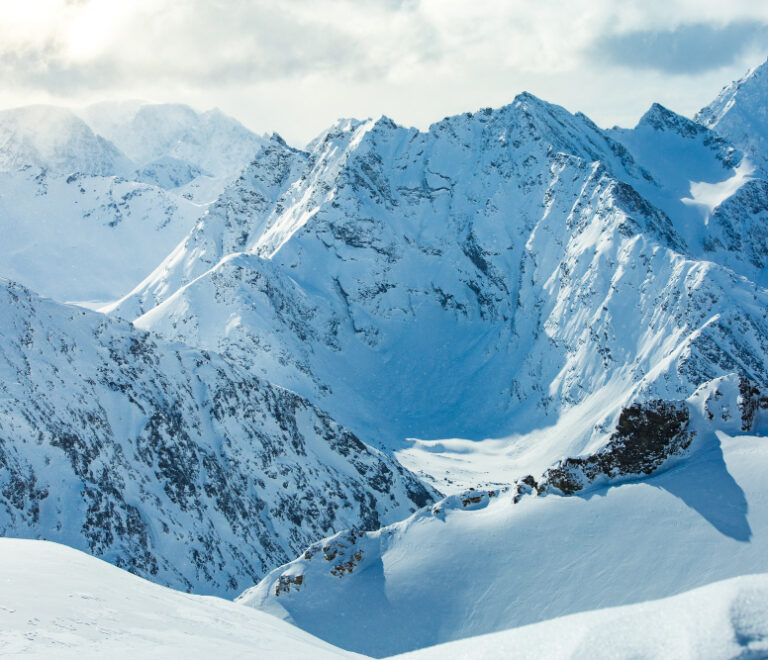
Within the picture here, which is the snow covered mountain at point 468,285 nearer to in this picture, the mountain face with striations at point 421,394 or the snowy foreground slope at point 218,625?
the mountain face with striations at point 421,394

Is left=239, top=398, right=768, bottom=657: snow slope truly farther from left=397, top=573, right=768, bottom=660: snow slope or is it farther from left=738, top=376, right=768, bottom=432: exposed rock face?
left=397, top=573, right=768, bottom=660: snow slope

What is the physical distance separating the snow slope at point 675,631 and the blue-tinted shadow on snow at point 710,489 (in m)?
15.2

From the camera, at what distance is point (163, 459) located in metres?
72.3

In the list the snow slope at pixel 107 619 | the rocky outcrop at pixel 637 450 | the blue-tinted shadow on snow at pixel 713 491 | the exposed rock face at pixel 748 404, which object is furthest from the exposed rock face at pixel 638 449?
the snow slope at pixel 107 619

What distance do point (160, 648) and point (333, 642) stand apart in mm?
15014

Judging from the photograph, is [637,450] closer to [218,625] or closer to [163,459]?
[218,625]

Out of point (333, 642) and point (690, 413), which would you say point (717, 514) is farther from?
point (333, 642)

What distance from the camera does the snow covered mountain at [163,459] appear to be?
61.7 meters

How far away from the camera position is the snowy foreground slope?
14.6 m

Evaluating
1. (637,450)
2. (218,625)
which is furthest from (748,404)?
(218,625)

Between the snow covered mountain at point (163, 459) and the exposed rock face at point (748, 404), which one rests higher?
the snow covered mountain at point (163, 459)

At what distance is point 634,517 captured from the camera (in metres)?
33.2

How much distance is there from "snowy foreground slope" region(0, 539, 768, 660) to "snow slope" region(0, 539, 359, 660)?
0.13ft

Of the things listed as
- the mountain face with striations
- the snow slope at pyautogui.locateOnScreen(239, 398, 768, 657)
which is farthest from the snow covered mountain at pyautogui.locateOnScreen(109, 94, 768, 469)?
the snow slope at pyautogui.locateOnScreen(239, 398, 768, 657)
